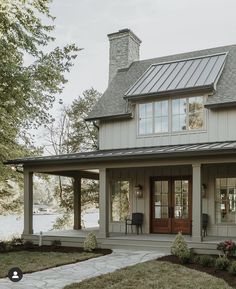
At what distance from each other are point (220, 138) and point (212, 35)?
1722 centimetres

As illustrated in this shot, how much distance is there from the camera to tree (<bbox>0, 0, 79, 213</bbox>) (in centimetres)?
1255

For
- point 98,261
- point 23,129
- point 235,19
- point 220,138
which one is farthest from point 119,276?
point 235,19

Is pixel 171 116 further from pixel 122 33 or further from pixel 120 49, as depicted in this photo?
pixel 122 33

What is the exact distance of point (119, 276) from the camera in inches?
325

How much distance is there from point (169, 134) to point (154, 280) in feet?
22.4

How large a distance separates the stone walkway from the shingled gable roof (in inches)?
205

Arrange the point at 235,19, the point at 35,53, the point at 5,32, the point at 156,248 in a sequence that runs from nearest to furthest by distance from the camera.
→ the point at 156,248 < the point at 5,32 < the point at 35,53 < the point at 235,19

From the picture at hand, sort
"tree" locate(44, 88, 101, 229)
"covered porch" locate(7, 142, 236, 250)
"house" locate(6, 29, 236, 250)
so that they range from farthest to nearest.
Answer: "tree" locate(44, 88, 101, 229) → "house" locate(6, 29, 236, 250) → "covered porch" locate(7, 142, 236, 250)

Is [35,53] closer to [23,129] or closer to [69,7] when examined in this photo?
[23,129]

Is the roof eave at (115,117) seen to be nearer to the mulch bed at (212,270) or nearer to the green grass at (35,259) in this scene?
the green grass at (35,259)

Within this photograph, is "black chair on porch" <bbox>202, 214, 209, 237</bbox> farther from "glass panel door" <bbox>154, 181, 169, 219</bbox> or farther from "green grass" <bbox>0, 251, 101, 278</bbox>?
"green grass" <bbox>0, 251, 101, 278</bbox>

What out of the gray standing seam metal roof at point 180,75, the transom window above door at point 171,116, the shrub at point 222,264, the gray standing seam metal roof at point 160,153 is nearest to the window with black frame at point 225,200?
the gray standing seam metal roof at point 160,153

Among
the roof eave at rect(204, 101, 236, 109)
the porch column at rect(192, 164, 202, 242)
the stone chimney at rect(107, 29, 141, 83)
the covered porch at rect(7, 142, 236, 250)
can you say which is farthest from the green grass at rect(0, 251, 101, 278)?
the stone chimney at rect(107, 29, 141, 83)

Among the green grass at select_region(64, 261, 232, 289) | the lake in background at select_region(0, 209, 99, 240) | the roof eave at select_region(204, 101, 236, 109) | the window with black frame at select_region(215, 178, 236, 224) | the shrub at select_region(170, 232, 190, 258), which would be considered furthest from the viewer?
the lake in background at select_region(0, 209, 99, 240)
